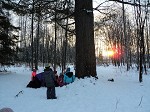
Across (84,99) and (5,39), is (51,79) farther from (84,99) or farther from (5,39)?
(5,39)

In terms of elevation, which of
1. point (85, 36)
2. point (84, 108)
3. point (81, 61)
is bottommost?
point (84, 108)

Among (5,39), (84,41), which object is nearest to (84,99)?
(84,41)

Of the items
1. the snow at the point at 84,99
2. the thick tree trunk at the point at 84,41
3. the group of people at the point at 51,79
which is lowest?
the snow at the point at 84,99

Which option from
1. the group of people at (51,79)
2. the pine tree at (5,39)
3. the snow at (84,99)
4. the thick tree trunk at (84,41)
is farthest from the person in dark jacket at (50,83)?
the pine tree at (5,39)

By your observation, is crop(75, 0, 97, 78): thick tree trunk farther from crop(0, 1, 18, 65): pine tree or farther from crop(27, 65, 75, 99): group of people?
crop(0, 1, 18, 65): pine tree

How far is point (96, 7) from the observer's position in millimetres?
14727

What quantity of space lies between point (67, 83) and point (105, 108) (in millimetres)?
5571

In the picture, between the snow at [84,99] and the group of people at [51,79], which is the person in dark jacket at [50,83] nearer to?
the group of people at [51,79]

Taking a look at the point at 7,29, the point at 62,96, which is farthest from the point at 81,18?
the point at 7,29

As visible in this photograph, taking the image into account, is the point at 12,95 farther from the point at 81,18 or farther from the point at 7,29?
the point at 7,29

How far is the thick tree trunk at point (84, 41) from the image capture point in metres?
14.2

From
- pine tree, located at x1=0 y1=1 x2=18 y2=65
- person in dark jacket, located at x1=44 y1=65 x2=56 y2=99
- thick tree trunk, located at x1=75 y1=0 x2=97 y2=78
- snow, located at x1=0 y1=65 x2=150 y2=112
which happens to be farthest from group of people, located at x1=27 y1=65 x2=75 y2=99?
pine tree, located at x1=0 y1=1 x2=18 y2=65

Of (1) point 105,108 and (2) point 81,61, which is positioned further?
(2) point 81,61

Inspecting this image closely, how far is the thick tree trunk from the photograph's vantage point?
14227 millimetres
